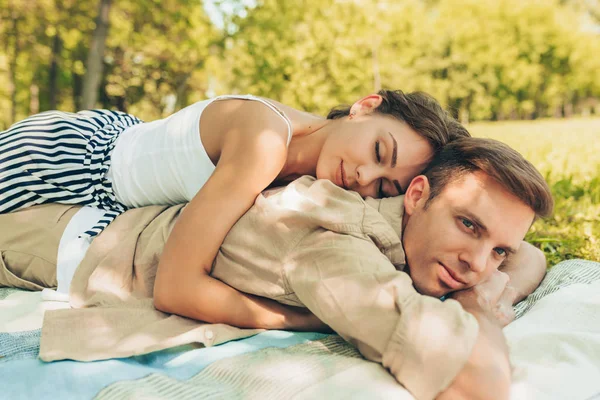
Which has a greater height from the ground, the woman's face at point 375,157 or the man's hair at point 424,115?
the man's hair at point 424,115

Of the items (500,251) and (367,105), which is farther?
(367,105)

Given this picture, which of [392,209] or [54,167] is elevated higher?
[392,209]

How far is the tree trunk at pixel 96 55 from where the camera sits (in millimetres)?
11984

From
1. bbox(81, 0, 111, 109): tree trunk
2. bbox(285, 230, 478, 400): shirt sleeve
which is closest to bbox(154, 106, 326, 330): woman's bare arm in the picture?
bbox(285, 230, 478, 400): shirt sleeve

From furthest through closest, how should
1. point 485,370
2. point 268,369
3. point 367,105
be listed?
point 367,105 < point 268,369 < point 485,370

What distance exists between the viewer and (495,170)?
2.40 meters

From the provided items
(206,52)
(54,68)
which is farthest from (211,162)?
(54,68)

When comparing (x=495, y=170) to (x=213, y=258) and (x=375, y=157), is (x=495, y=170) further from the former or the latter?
(x=213, y=258)

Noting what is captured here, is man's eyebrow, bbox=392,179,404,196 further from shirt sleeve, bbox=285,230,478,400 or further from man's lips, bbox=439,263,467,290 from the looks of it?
shirt sleeve, bbox=285,230,478,400

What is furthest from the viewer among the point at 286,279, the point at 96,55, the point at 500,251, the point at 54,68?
the point at 54,68

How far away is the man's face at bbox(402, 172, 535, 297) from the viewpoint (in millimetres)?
2305

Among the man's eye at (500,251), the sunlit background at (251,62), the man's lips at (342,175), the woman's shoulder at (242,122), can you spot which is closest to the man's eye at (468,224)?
the man's eye at (500,251)

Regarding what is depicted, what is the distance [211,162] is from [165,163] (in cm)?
34

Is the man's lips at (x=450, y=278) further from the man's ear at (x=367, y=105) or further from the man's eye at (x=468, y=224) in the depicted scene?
the man's ear at (x=367, y=105)
